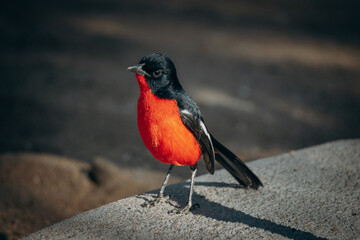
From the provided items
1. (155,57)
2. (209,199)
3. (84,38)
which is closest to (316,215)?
(209,199)

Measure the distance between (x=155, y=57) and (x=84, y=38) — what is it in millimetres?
5659

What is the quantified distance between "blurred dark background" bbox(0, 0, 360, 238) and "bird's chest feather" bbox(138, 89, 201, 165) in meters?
1.97

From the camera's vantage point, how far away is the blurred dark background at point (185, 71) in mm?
4703

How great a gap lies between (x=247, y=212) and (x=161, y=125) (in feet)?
2.67

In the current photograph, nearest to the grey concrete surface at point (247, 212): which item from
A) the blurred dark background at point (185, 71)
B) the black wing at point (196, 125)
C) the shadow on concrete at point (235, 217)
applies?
the shadow on concrete at point (235, 217)

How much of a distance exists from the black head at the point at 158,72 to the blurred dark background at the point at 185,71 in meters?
2.09

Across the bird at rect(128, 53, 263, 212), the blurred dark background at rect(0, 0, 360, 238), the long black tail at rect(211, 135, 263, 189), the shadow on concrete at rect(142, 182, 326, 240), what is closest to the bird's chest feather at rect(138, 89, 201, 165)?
the bird at rect(128, 53, 263, 212)

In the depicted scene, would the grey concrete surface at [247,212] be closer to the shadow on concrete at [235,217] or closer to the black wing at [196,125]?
the shadow on concrete at [235,217]

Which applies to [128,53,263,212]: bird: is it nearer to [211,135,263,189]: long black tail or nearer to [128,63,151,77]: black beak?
[128,63,151,77]: black beak

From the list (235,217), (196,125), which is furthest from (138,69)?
(235,217)

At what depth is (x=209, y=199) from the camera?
8.60 ft

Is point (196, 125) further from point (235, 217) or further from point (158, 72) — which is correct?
point (235, 217)

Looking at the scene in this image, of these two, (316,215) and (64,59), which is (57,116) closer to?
(64,59)

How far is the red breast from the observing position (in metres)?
2.07
